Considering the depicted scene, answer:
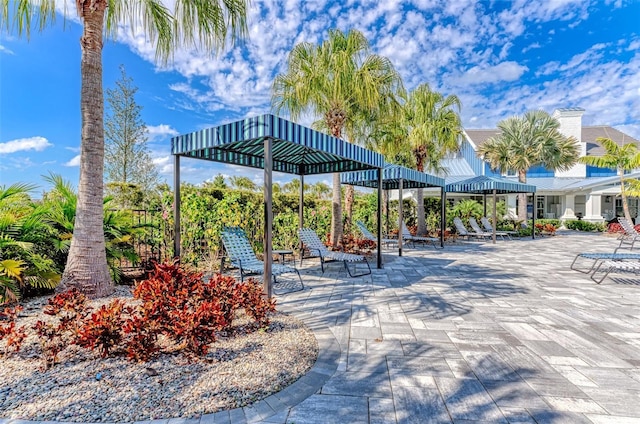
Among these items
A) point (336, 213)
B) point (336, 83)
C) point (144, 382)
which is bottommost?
point (144, 382)

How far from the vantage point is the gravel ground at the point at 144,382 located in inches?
83.0

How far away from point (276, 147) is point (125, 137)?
582 inches

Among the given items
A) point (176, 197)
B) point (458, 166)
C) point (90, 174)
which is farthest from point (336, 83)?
point (458, 166)

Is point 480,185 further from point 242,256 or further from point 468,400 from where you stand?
point 468,400

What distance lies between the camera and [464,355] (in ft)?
10.2

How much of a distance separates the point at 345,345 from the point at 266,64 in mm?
8808

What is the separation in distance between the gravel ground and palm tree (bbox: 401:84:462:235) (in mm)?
11859

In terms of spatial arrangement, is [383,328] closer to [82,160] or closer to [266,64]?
[82,160]

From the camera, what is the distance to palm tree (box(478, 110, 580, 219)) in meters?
19.5

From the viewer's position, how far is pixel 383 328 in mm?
3854

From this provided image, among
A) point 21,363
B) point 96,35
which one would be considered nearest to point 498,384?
point 21,363

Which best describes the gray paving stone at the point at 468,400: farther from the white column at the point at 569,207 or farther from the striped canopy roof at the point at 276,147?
the white column at the point at 569,207

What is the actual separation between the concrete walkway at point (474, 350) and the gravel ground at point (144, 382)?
38 centimetres

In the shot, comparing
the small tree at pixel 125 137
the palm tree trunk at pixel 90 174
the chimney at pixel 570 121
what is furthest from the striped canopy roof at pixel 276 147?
the chimney at pixel 570 121
